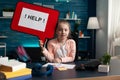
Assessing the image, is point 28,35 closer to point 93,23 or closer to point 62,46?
point 93,23

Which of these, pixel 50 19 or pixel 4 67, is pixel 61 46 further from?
pixel 4 67

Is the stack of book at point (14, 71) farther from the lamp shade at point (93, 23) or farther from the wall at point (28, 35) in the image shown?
the wall at point (28, 35)

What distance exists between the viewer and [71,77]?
5.16 ft

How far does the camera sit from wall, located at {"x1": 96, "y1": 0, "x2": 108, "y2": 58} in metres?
5.01

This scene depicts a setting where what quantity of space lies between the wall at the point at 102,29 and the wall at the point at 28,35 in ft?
1.22

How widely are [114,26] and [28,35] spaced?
6.76 ft

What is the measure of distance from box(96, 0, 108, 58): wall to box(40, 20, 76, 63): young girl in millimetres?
2591

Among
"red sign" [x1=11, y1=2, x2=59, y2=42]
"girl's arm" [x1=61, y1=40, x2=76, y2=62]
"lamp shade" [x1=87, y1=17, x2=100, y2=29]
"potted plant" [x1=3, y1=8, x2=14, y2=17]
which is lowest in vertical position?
A: "girl's arm" [x1=61, y1=40, x2=76, y2=62]

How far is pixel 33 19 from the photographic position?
5.31 ft

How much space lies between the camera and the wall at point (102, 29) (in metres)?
5.01

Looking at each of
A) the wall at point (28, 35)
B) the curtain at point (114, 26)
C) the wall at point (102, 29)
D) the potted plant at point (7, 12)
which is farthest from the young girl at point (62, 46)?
the wall at point (28, 35)

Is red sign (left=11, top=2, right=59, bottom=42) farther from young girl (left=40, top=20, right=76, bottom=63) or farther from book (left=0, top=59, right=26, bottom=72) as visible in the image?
young girl (left=40, top=20, right=76, bottom=63)

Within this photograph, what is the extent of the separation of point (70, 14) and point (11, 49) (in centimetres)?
168

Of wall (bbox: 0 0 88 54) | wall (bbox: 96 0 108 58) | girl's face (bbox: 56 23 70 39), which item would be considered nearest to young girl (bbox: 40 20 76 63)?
girl's face (bbox: 56 23 70 39)
